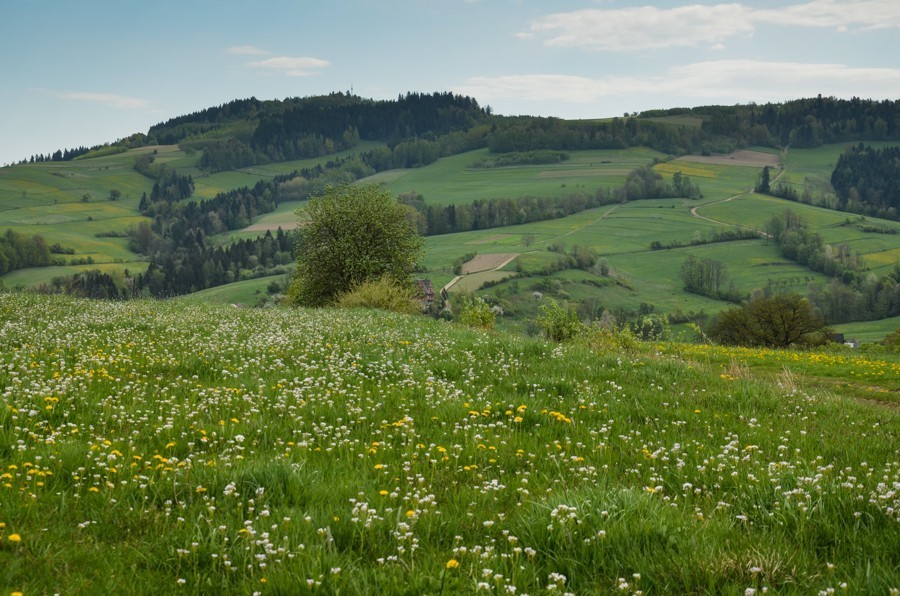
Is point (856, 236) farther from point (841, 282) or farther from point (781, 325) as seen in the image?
point (781, 325)

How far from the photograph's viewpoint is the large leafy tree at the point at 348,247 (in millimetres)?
50906

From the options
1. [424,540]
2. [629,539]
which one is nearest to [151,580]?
[424,540]

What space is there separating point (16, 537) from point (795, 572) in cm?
504

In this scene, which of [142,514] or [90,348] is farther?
[90,348]

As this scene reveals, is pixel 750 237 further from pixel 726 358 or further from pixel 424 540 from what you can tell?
pixel 424 540

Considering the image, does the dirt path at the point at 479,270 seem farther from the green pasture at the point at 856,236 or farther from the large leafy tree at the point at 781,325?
the green pasture at the point at 856,236

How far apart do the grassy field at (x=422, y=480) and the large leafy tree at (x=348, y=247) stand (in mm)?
38711

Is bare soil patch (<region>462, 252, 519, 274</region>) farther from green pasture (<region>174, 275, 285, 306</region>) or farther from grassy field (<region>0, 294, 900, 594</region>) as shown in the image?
grassy field (<region>0, 294, 900, 594</region>)

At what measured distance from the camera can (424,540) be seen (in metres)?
4.85

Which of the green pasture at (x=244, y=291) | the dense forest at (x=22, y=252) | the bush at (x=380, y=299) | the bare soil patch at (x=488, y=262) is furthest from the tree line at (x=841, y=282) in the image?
the dense forest at (x=22, y=252)

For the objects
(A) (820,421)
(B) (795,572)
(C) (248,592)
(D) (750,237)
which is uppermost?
(C) (248,592)

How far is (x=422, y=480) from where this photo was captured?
575 centimetres

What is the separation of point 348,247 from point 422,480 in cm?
4608

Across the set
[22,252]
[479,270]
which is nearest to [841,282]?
[479,270]
